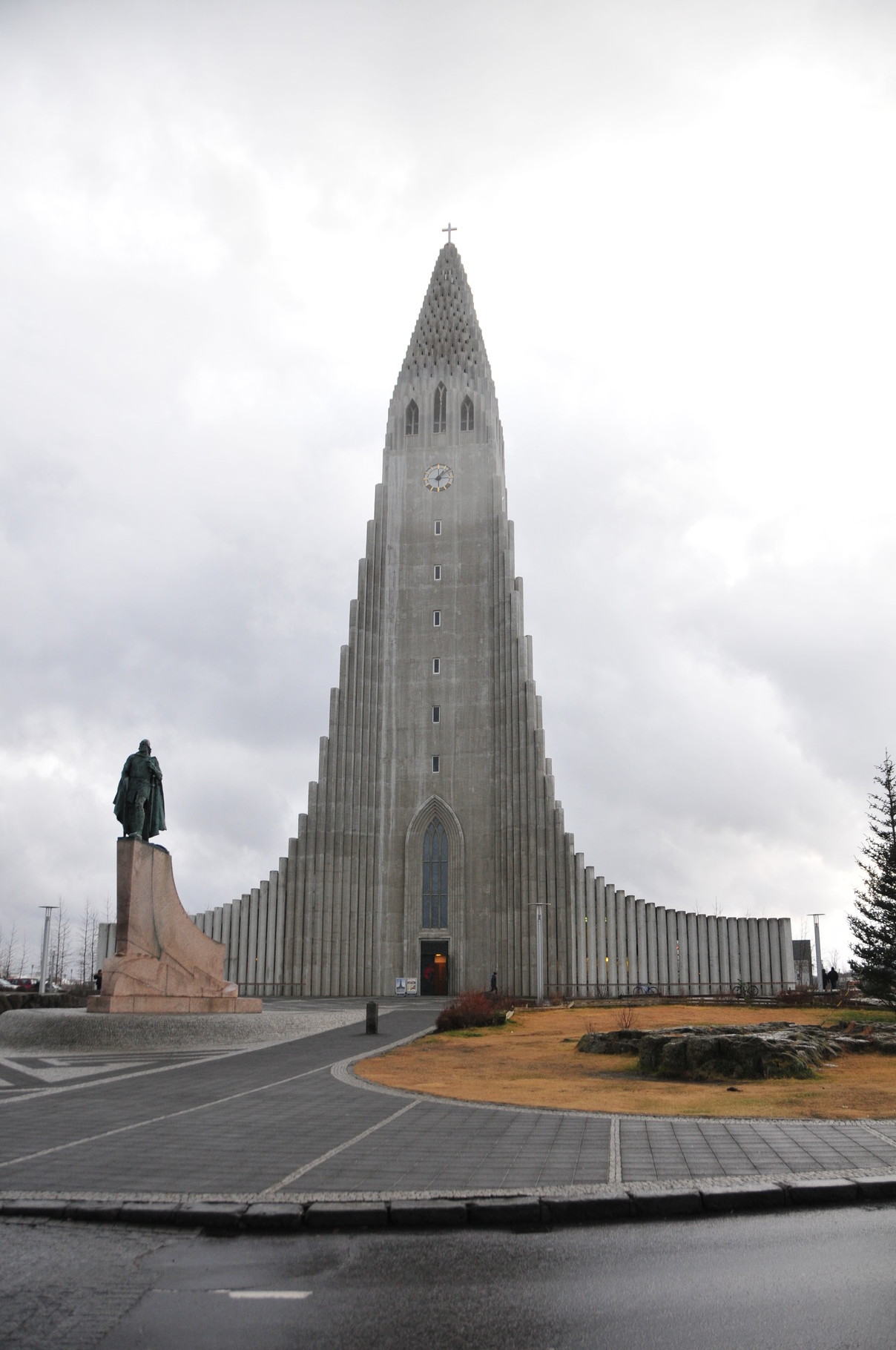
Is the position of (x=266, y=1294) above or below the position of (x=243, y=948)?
below

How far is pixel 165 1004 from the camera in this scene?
22.3m

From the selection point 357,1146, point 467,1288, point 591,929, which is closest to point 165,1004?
point 357,1146

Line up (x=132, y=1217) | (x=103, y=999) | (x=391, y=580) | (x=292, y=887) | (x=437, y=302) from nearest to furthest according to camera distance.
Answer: (x=132, y=1217) < (x=103, y=999) < (x=292, y=887) < (x=391, y=580) < (x=437, y=302)

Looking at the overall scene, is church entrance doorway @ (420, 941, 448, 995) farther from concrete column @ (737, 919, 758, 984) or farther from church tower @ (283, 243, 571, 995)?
concrete column @ (737, 919, 758, 984)

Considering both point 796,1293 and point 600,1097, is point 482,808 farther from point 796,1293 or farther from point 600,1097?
point 796,1293

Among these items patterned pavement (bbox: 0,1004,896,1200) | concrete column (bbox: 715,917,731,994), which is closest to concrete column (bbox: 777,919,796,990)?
concrete column (bbox: 715,917,731,994)

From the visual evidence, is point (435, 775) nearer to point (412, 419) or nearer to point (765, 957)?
point (765, 957)

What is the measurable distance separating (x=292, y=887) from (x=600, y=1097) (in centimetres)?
4008

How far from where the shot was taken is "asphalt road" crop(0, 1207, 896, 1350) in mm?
4430

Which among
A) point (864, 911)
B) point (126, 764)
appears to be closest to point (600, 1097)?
point (126, 764)

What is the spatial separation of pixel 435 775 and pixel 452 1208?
46316 mm

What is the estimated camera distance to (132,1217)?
21.3 ft

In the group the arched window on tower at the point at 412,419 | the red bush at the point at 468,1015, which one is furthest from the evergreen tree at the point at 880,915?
the arched window on tower at the point at 412,419

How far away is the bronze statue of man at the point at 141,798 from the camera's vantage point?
22.8m
